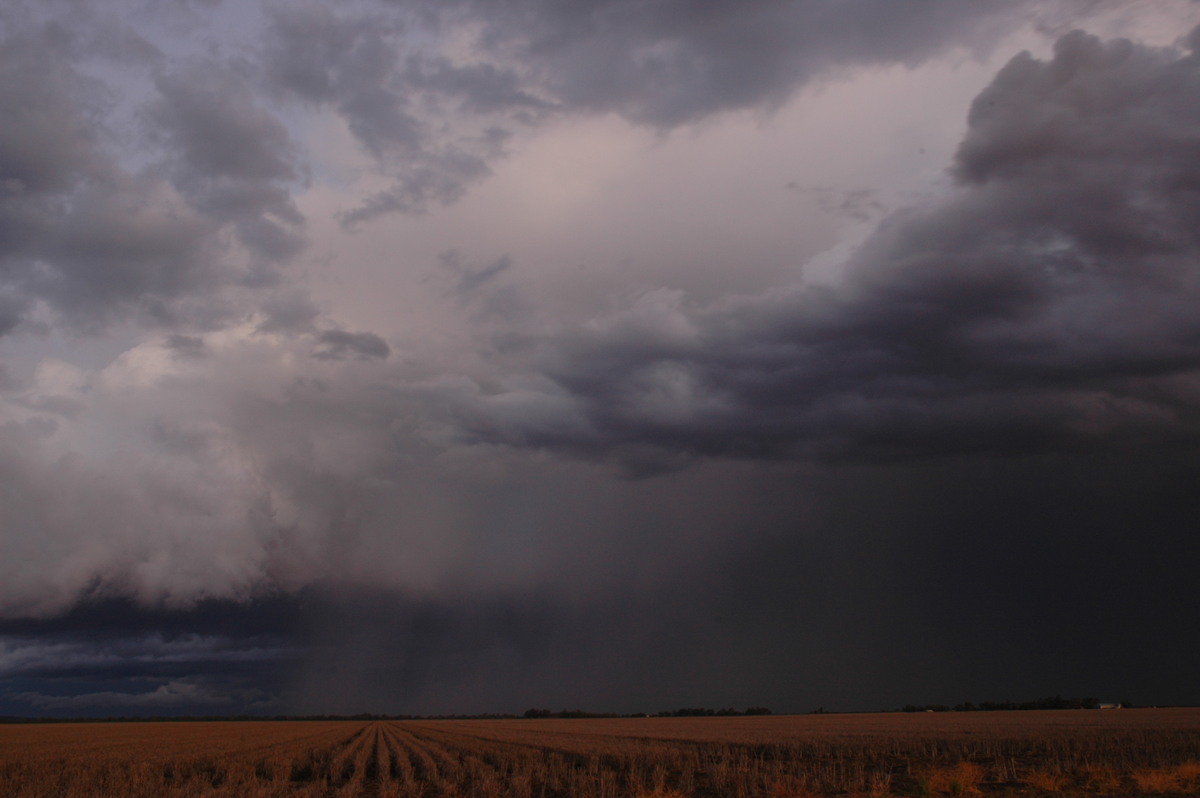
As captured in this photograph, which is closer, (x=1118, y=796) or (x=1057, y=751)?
(x=1118, y=796)

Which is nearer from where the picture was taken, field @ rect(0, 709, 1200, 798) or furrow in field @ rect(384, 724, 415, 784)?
field @ rect(0, 709, 1200, 798)

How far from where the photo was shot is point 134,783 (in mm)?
31859

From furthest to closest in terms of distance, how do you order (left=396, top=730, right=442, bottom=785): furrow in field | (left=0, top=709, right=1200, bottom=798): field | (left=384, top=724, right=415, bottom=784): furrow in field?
(left=384, top=724, right=415, bottom=784): furrow in field, (left=396, top=730, right=442, bottom=785): furrow in field, (left=0, top=709, right=1200, bottom=798): field

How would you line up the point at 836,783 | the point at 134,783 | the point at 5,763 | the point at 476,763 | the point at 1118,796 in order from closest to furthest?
the point at 1118,796 → the point at 836,783 → the point at 134,783 → the point at 476,763 → the point at 5,763

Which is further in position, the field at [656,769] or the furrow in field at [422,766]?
the furrow in field at [422,766]

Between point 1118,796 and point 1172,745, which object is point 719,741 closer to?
point 1172,745

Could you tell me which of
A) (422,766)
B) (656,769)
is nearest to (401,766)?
(422,766)

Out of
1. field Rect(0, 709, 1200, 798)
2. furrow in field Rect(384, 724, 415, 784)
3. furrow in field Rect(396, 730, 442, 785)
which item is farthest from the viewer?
furrow in field Rect(384, 724, 415, 784)

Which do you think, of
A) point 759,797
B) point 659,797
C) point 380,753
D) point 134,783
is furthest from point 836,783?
point 380,753

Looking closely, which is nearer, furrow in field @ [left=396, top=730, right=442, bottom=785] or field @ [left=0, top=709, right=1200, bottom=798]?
field @ [left=0, top=709, right=1200, bottom=798]

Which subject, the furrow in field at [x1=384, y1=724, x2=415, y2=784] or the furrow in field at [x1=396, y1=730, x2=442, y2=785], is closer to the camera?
the furrow in field at [x1=396, y1=730, x2=442, y2=785]

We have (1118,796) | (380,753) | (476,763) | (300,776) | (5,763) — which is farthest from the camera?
(380,753)

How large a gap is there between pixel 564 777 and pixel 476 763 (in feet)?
29.0

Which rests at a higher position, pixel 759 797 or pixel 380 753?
pixel 759 797
